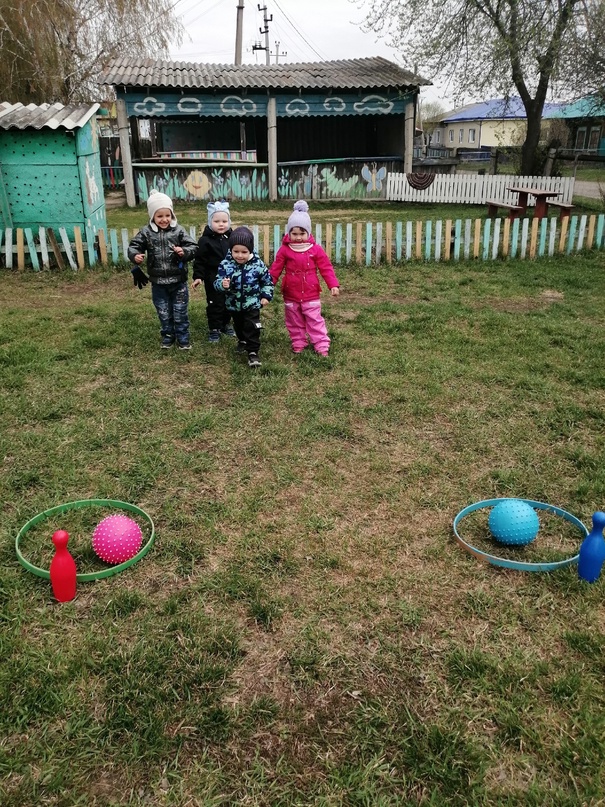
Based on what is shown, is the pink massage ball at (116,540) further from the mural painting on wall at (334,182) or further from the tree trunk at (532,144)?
the tree trunk at (532,144)

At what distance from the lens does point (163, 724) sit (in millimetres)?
2207

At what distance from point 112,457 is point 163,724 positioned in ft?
7.04

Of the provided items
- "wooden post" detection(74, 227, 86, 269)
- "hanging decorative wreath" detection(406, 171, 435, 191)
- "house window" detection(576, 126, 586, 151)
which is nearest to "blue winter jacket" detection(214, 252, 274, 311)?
"wooden post" detection(74, 227, 86, 269)

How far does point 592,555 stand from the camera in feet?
9.32

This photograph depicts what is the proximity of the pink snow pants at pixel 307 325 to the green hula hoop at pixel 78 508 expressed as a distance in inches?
115

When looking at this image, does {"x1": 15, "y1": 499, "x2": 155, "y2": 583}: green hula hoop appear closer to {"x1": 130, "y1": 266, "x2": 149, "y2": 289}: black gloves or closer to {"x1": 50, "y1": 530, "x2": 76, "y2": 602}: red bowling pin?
{"x1": 50, "y1": 530, "x2": 76, "y2": 602}: red bowling pin

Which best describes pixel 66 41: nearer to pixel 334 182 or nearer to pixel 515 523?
pixel 334 182

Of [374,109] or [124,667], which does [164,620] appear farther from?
[374,109]

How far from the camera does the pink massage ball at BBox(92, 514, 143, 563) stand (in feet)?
9.82

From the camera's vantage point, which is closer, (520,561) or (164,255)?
(520,561)

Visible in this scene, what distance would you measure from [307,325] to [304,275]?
1.59 ft

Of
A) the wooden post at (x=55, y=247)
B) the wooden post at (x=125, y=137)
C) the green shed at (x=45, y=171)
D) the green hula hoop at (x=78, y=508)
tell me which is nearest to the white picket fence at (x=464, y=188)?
the wooden post at (x=125, y=137)

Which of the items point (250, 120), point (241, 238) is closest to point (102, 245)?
point (241, 238)

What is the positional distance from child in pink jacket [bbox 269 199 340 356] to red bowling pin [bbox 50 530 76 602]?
141 inches
